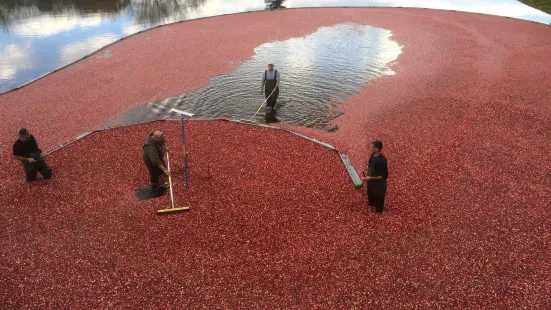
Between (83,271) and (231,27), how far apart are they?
73.1 ft

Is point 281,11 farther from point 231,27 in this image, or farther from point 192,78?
point 192,78

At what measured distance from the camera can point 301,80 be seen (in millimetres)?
16781

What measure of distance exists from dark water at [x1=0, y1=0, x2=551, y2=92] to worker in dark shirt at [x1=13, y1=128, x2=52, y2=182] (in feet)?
32.8

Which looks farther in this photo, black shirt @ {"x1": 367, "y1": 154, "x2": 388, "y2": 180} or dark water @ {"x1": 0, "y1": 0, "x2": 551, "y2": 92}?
dark water @ {"x1": 0, "y1": 0, "x2": 551, "y2": 92}

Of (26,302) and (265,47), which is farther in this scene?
(265,47)

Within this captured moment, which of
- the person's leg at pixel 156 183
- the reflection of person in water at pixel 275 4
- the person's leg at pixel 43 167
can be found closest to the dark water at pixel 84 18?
the reflection of person in water at pixel 275 4

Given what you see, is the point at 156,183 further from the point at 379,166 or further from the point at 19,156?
the point at 379,166

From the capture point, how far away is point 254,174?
372 inches

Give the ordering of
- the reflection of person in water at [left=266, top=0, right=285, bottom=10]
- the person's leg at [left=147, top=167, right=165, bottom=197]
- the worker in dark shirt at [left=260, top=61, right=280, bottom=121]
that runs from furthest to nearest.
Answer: the reflection of person in water at [left=266, top=0, right=285, bottom=10], the worker in dark shirt at [left=260, top=61, right=280, bottom=121], the person's leg at [left=147, top=167, right=165, bottom=197]

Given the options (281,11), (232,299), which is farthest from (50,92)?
(281,11)

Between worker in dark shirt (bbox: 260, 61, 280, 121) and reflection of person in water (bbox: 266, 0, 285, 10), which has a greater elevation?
reflection of person in water (bbox: 266, 0, 285, 10)

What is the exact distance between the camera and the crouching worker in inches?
326

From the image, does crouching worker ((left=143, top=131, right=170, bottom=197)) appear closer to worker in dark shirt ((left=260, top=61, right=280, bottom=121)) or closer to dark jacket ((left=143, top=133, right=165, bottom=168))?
dark jacket ((left=143, top=133, right=165, bottom=168))

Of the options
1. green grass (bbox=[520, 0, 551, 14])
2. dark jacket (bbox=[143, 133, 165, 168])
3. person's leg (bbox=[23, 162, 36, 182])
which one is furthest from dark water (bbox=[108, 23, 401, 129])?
green grass (bbox=[520, 0, 551, 14])
